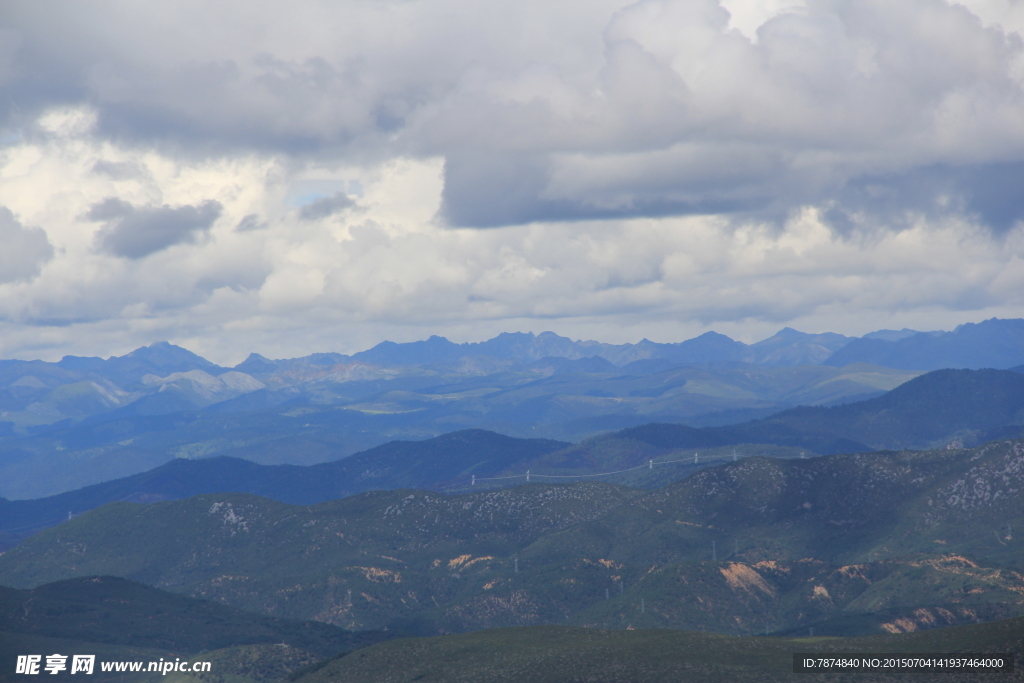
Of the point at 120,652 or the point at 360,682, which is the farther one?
the point at 120,652

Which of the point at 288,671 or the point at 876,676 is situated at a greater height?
the point at 876,676

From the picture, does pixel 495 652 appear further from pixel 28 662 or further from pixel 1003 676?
pixel 28 662

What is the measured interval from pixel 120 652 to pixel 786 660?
13199 cm

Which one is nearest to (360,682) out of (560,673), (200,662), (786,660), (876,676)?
(560,673)

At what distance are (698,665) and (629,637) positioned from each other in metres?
27.8

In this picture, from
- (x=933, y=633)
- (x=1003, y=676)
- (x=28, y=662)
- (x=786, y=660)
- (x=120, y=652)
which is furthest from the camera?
(x=120, y=652)

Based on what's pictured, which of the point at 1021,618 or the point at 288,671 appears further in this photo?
the point at 288,671

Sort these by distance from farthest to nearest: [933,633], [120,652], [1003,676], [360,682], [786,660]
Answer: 1. [120,652]
2. [360,682]
3. [933,633]
4. [786,660]
5. [1003,676]

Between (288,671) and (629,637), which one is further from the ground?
(629,637)

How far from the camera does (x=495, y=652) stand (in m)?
149

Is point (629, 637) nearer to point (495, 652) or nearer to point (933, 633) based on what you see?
point (495, 652)

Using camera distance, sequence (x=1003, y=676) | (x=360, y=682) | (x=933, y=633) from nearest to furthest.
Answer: (x=1003, y=676)
(x=933, y=633)
(x=360, y=682)

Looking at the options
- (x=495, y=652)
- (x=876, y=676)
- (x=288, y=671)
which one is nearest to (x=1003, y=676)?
(x=876, y=676)

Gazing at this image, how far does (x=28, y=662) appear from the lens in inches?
7087
